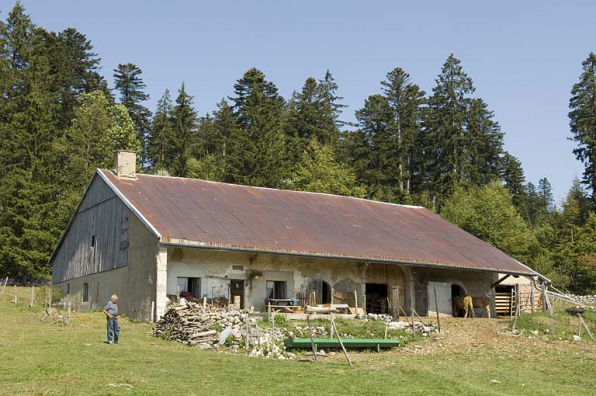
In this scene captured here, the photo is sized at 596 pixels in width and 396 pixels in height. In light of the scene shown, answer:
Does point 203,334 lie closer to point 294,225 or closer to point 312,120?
point 294,225

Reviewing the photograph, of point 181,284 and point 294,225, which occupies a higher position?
point 294,225

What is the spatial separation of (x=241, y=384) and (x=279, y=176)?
45.3m

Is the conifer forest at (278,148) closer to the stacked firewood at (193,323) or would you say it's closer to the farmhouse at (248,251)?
the farmhouse at (248,251)

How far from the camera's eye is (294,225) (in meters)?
34.7

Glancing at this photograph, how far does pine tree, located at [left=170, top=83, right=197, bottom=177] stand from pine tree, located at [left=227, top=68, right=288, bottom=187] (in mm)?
6078

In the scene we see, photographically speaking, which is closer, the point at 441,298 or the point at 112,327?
the point at 112,327

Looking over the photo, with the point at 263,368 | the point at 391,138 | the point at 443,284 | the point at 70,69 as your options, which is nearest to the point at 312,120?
the point at 391,138

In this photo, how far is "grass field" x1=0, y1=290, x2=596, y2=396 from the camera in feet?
52.9

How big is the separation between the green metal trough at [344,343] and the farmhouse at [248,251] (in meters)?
6.29

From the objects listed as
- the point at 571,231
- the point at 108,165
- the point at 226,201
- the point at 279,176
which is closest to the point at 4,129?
the point at 108,165

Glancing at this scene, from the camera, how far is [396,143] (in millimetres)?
74375

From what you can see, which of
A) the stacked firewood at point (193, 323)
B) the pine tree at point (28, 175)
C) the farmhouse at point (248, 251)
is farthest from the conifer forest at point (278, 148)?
the stacked firewood at point (193, 323)

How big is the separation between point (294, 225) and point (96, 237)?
965 cm

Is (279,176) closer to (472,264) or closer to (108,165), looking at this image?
(108,165)
